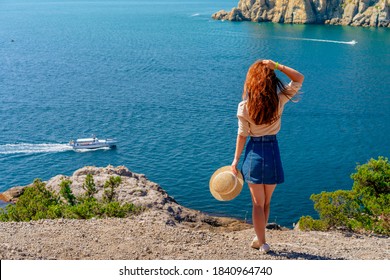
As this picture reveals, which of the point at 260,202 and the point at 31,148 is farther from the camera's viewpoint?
the point at 31,148

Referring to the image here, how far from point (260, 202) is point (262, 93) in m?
2.22

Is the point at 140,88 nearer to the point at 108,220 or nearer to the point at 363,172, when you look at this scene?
the point at 363,172

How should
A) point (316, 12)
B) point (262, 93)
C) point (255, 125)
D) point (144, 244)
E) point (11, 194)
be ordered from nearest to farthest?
point (262, 93), point (255, 125), point (144, 244), point (11, 194), point (316, 12)

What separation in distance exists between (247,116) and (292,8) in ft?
454

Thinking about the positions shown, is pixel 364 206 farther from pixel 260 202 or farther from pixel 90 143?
pixel 90 143

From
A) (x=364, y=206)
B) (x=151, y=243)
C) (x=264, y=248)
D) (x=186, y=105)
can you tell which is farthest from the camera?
(x=186, y=105)

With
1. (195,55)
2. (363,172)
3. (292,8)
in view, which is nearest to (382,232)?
(363,172)

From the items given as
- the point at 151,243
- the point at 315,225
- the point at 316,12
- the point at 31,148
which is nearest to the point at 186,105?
the point at 31,148

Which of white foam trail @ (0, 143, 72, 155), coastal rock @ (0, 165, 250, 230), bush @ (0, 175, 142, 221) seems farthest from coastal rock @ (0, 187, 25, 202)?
bush @ (0, 175, 142, 221)

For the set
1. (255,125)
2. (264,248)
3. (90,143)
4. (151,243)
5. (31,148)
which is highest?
(255,125)

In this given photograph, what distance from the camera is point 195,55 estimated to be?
97938mm

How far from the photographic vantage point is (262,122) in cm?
956

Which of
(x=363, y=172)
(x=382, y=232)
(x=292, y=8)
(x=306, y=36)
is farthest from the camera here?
(x=292, y=8)

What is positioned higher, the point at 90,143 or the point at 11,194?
the point at 90,143
